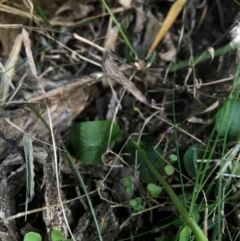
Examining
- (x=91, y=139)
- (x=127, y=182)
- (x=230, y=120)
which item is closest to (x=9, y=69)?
(x=91, y=139)

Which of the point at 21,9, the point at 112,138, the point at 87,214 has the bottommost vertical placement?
the point at 87,214

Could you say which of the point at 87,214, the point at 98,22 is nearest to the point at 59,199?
the point at 87,214

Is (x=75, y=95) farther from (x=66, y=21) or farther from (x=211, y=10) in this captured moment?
(x=211, y=10)

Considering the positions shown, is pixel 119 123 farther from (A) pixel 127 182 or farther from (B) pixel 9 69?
(B) pixel 9 69

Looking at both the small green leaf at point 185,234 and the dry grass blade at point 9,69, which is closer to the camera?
the small green leaf at point 185,234

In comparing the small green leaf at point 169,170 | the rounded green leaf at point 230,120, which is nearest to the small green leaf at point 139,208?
the small green leaf at point 169,170

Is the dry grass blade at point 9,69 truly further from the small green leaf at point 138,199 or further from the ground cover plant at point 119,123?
the small green leaf at point 138,199

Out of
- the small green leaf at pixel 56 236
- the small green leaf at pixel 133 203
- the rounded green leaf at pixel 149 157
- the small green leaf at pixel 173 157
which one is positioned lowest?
the small green leaf at pixel 56 236
